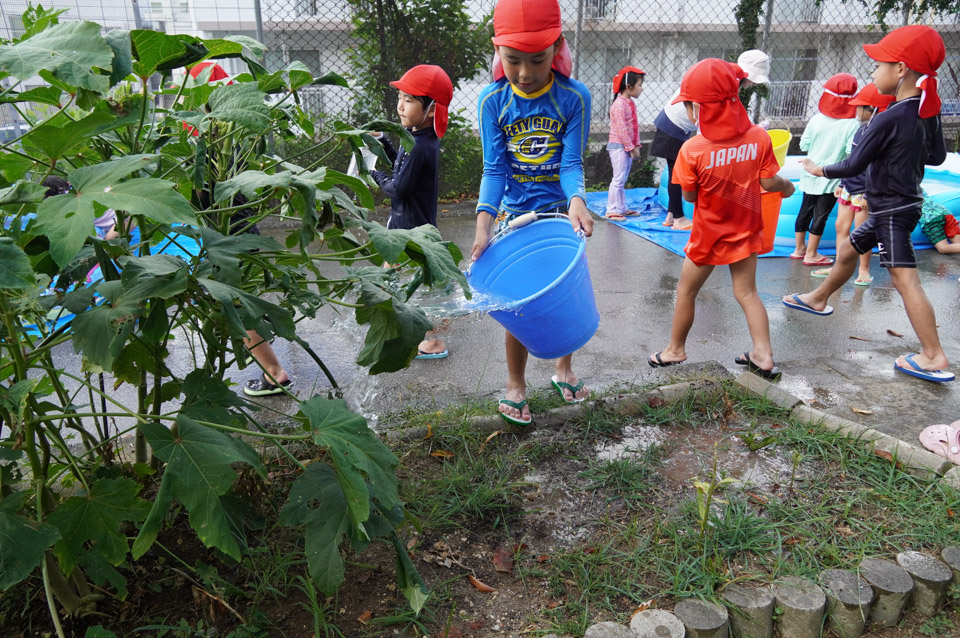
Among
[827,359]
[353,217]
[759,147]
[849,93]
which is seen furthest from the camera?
[849,93]

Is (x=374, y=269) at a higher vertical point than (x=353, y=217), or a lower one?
lower

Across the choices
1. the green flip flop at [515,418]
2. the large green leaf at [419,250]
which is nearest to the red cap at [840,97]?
the green flip flop at [515,418]

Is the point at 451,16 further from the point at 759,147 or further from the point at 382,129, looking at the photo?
the point at 382,129

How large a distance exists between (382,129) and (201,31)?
6.91 meters

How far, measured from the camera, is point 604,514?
2344 millimetres

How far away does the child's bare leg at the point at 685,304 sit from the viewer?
11.9 feet

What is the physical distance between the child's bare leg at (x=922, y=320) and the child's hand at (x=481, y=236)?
2.23 meters

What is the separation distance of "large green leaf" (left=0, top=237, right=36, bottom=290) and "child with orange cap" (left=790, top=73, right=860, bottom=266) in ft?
19.0

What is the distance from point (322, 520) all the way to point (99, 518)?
0.46 meters

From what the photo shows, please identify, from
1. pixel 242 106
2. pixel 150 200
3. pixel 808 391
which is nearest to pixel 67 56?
pixel 150 200

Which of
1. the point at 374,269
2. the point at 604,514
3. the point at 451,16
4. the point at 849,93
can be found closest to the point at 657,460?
the point at 604,514

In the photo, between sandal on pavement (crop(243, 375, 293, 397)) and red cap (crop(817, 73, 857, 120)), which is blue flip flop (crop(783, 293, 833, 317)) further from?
sandal on pavement (crop(243, 375, 293, 397))

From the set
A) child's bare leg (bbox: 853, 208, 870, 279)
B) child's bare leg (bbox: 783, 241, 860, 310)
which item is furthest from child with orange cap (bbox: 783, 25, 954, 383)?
child's bare leg (bbox: 853, 208, 870, 279)

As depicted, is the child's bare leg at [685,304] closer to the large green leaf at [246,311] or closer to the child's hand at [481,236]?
the child's hand at [481,236]
